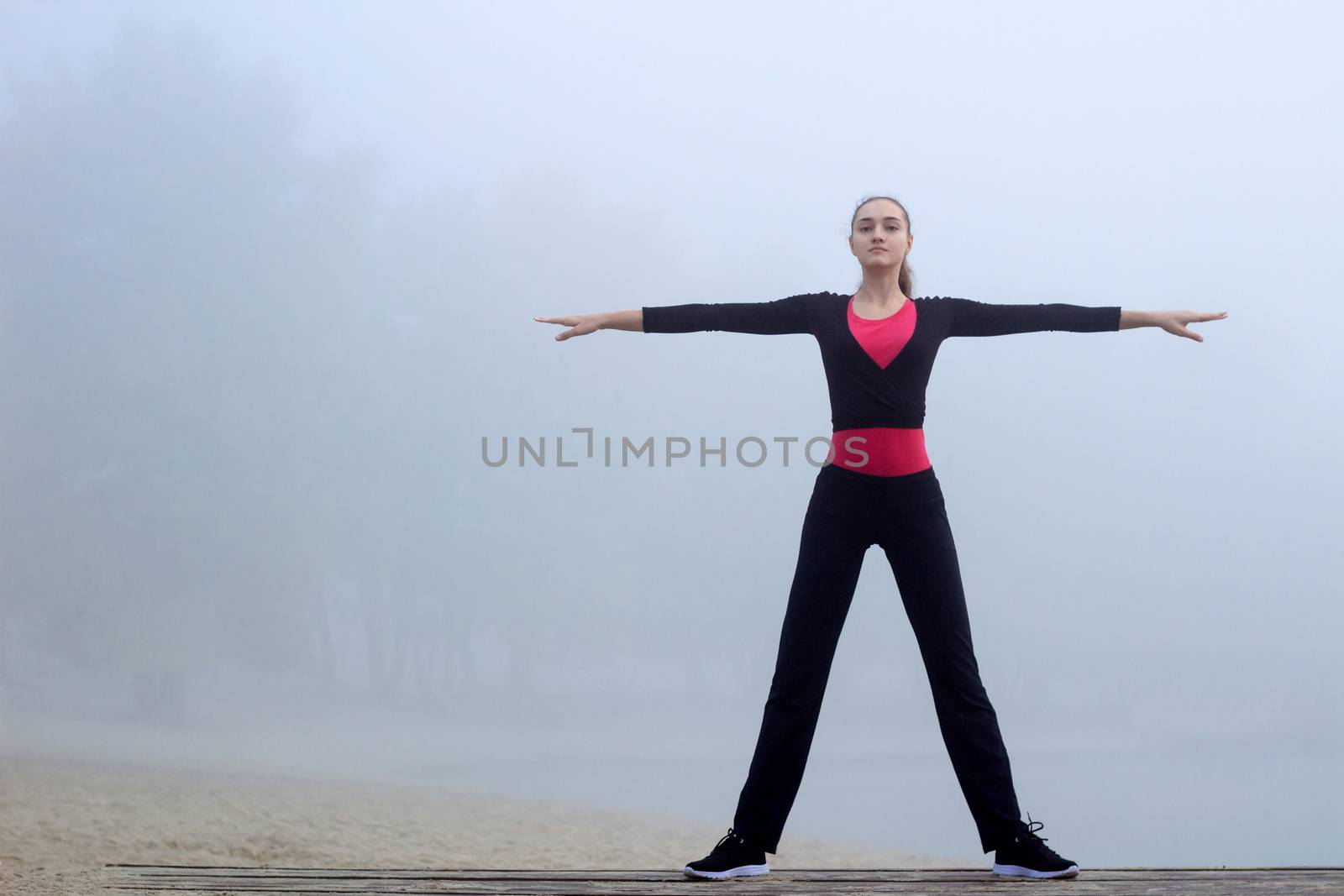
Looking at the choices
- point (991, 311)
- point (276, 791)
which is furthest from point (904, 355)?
point (276, 791)

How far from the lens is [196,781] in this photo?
7227 mm

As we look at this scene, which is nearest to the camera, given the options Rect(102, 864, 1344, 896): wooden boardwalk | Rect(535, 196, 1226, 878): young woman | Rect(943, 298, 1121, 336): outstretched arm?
Rect(102, 864, 1344, 896): wooden boardwalk

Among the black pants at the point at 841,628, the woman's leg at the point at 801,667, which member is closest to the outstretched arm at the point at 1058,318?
the black pants at the point at 841,628

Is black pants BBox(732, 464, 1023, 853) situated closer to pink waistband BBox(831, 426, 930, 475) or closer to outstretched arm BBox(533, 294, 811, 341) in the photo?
pink waistband BBox(831, 426, 930, 475)

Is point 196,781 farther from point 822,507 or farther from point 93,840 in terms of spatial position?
point 822,507

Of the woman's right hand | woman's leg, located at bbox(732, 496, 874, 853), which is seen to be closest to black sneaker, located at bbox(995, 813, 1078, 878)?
woman's leg, located at bbox(732, 496, 874, 853)

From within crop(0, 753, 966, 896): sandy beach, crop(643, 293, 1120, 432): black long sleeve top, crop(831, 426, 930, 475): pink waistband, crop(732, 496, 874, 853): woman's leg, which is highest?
crop(643, 293, 1120, 432): black long sleeve top

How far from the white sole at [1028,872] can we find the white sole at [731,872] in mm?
646

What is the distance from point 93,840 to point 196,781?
689 millimetres

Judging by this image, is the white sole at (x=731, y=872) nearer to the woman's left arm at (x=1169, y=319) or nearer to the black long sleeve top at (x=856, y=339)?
the black long sleeve top at (x=856, y=339)

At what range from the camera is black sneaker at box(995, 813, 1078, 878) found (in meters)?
3.01

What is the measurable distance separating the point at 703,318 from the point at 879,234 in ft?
1.85

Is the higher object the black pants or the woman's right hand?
the woman's right hand

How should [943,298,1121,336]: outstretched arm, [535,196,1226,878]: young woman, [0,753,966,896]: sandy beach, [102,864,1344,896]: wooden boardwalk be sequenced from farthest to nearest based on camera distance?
1. [0,753,966,896]: sandy beach
2. [943,298,1121,336]: outstretched arm
3. [535,196,1226,878]: young woman
4. [102,864,1344,896]: wooden boardwalk
